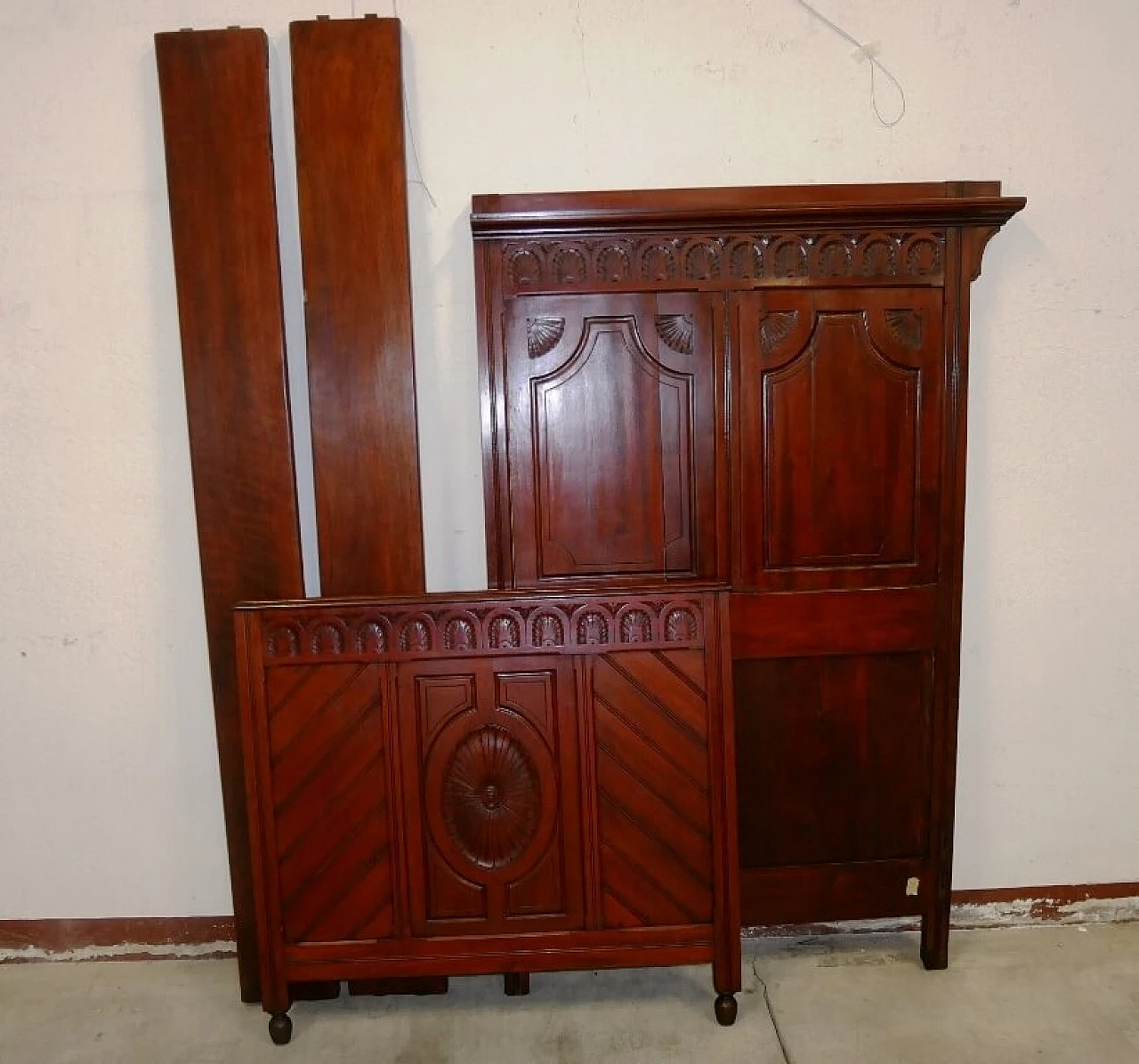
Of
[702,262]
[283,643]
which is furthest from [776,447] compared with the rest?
[283,643]

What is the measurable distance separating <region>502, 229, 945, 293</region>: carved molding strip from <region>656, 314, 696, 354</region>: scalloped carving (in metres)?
0.08

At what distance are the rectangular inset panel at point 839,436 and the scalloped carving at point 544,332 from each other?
1.50ft

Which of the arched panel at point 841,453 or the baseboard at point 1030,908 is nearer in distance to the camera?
the arched panel at point 841,453

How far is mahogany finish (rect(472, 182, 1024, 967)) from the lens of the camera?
1994mm

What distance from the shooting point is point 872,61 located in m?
2.09

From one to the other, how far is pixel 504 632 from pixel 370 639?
1.05ft

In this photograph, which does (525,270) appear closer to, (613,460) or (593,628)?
(613,460)

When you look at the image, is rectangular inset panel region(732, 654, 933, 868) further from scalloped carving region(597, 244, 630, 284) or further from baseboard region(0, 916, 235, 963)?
baseboard region(0, 916, 235, 963)

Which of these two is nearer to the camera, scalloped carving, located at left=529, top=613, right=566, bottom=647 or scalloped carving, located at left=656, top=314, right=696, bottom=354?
scalloped carving, located at left=529, top=613, right=566, bottom=647

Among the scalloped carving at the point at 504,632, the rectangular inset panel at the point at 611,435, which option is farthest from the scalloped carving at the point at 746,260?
the scalloped carving at the point at 504,632

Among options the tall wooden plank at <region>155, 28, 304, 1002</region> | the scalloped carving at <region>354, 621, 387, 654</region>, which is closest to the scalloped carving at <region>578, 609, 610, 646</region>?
the scalloped carving at <region>354, 621, 387, 654</region>

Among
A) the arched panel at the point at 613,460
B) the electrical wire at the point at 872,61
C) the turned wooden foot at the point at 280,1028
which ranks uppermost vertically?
the electrical wire at the point at 872,61

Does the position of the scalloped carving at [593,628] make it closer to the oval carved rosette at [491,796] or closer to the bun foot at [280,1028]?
the oval carved rosette at [491,796]

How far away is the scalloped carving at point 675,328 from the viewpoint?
2.02 metres
